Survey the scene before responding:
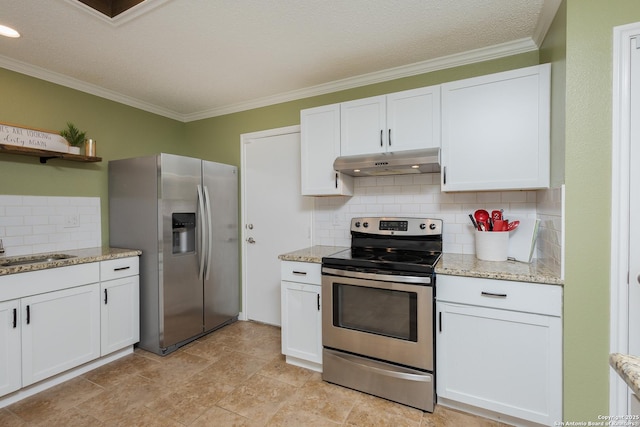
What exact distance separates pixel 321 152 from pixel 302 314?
134 centimetres

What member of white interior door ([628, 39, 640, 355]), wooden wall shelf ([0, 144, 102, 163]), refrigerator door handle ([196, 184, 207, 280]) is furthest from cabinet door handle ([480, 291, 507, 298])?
wooden wall shelf ([0, 144, 102, 163])

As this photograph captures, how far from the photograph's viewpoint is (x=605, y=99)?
1492 mm

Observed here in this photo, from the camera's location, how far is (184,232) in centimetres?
285

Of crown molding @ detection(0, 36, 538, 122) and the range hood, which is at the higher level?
crown molding @ detection(0, 36, 538, 122)

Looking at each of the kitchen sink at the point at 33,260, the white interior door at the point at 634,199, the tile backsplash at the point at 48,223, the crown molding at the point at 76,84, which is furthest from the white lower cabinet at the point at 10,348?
the white interior door at the point at 634,199

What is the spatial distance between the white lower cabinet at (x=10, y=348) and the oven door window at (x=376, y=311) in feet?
6.90

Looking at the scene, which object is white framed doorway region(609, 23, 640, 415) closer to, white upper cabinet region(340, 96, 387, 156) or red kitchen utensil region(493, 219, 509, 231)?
red kitchen utensil region(493, 219, 509, 231)

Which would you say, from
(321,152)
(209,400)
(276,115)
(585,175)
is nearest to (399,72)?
(321,152)

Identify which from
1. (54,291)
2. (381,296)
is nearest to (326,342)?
(381,296)

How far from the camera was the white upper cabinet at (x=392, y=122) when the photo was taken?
2.18 m

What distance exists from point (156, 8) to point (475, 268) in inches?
97.2

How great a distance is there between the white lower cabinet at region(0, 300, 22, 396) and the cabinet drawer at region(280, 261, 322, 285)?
1.77 metres

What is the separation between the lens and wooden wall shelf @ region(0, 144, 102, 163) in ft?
7.43

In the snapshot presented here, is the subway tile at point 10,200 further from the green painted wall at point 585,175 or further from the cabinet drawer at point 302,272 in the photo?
the green painted wall at point 585,175
